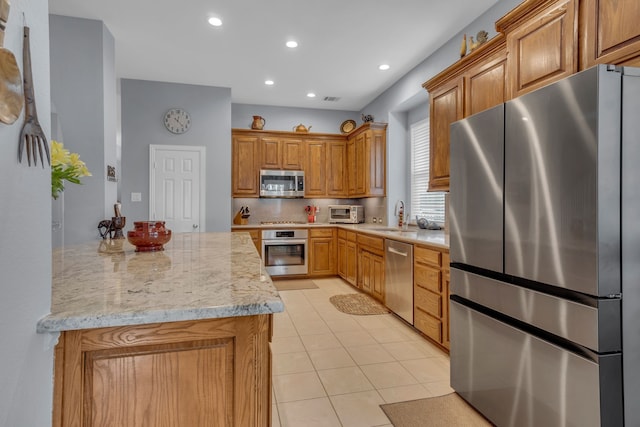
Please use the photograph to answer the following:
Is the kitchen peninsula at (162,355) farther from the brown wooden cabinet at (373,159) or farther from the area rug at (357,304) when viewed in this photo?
the brown wooden cabinet at (373,159)

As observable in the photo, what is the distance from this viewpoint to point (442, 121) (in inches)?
124

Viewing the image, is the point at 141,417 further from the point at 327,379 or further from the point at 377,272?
the point at 377,272

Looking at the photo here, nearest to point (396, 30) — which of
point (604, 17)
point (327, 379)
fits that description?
point (604, 17)

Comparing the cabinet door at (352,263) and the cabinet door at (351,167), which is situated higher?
the cabinet door at (351,167)

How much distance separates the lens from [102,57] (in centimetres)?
337

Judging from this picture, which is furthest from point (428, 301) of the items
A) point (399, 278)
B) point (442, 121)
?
point (442, 121)

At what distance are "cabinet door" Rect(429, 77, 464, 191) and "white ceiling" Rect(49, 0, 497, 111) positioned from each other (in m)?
0.70

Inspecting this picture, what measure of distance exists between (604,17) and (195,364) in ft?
7.27

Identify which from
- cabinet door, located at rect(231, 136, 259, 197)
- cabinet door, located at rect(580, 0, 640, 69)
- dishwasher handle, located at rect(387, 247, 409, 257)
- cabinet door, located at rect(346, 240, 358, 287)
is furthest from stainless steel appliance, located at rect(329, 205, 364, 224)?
cabinet door, located at rect(580, 0, 640, 69)

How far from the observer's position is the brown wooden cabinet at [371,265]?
4.00 m

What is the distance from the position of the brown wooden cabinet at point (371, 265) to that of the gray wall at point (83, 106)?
303cm

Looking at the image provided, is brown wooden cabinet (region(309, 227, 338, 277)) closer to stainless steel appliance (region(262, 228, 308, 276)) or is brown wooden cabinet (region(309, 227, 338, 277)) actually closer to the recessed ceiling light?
stainless steel appliance (region(262, 228, 308, 276))

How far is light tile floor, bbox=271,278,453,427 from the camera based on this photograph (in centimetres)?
200

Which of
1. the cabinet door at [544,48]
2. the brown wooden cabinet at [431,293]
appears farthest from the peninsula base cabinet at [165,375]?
the brown wooden cabinet at [431,293]
